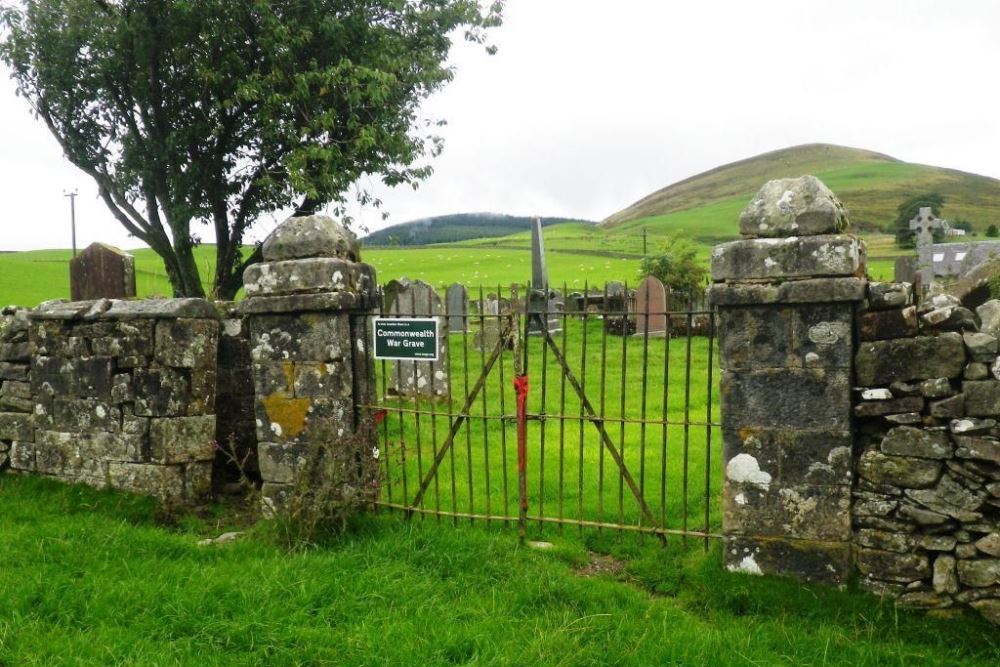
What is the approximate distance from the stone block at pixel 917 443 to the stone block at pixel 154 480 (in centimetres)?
526

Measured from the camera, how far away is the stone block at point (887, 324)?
4160mm

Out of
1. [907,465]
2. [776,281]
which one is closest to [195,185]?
[776,281]

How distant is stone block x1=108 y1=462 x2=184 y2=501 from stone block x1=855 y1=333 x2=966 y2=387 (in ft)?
17.1

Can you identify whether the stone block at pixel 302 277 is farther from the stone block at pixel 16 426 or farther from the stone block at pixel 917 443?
the stone block at pixel 917 443

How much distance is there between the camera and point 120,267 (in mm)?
6762

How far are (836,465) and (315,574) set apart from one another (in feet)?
10.7

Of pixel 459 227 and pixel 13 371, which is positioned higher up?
pixel 459 227

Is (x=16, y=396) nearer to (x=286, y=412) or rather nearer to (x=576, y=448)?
(x=286, y=412)

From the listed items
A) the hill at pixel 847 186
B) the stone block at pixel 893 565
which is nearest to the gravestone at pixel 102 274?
the stone block at pixel 893 565

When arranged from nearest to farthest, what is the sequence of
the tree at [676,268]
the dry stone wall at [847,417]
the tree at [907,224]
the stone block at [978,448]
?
the stone block at [978,448], the dry stone wall at [847,417], the tree at [676,268], the tree at [907,224]

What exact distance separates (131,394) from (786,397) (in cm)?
510

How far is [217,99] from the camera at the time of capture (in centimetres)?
1189

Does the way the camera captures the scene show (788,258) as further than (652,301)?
No

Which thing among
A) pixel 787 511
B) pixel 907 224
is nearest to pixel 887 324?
pixel 787 511
